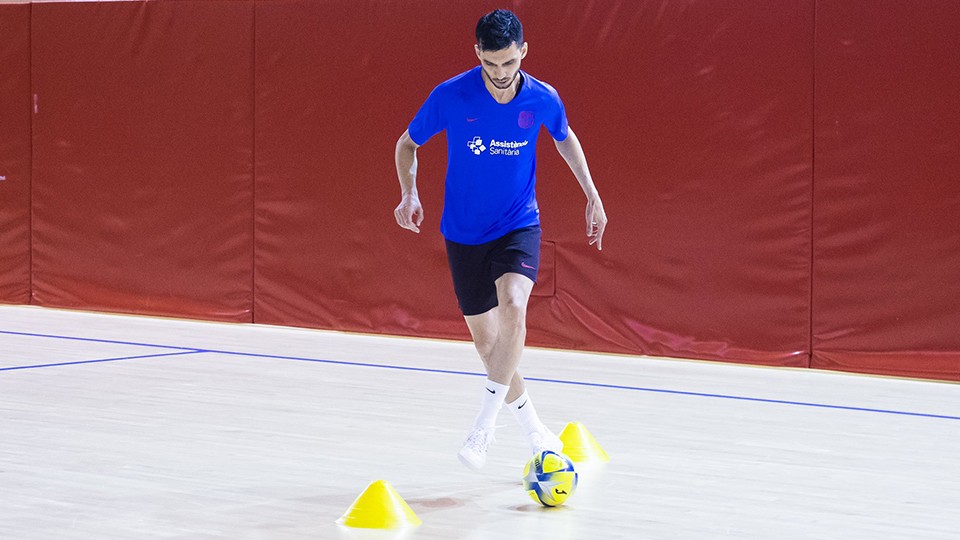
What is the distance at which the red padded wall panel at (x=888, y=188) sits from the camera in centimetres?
822

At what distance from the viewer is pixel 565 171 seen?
9516mm

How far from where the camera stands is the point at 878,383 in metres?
8.23

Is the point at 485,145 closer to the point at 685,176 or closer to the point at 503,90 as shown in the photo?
the point at 503,90

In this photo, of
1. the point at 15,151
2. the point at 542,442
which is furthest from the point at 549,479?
the point at 15,151

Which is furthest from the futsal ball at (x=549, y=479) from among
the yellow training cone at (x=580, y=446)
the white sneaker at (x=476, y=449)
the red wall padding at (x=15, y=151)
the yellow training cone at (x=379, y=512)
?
the red wall padding at (x=15, y=151)

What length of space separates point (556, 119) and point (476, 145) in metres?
0.34

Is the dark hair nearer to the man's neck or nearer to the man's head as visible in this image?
the man's head

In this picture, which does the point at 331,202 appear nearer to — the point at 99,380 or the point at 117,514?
the point at 99,380

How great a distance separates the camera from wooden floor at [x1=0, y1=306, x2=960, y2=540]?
14.8 feet

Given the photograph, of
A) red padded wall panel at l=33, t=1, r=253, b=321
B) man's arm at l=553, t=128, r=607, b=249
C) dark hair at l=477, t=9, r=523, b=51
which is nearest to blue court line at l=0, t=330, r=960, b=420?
red padded wall panel at l=33, t=1, r=253, b=321

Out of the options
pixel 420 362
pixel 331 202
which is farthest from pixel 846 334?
pixel 331 202

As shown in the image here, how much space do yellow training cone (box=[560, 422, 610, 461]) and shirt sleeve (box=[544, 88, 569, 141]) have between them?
1188mm

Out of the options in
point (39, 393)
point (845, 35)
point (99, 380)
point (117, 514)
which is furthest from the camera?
point (845, 35)

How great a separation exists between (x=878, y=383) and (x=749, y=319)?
100 centimetres
